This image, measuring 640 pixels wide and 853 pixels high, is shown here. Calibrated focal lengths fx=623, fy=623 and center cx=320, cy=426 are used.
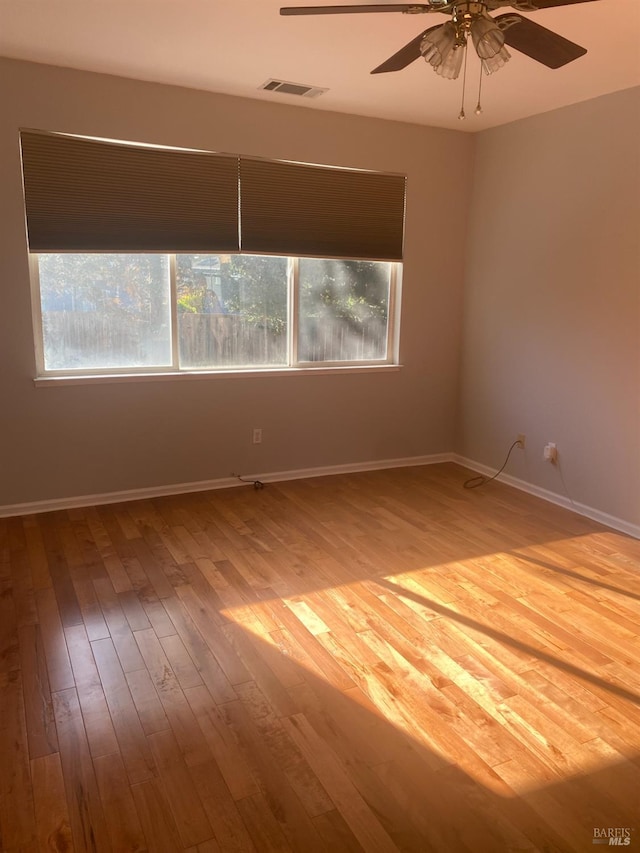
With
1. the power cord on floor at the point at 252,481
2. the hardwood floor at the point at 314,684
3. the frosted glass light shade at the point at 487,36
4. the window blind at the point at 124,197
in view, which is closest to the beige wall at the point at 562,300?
the hardwood floor at the point at 314,684

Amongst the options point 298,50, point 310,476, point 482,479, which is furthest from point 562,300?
point 298,50

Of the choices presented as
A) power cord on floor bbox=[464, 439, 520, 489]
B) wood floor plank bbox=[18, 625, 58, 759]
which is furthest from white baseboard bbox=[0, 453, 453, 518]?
wood floor plank bbox=[18, 625, 58, 759]

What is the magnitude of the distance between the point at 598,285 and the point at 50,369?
3539 millimetres

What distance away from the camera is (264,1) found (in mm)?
2596

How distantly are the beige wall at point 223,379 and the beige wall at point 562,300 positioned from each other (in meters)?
0.31

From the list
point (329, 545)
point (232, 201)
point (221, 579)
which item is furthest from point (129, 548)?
point (232, 201)

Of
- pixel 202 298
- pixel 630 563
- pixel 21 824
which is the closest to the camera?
pixel 21 824

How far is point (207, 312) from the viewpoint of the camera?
4.33 meters

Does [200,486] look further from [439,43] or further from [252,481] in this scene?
[439,43]

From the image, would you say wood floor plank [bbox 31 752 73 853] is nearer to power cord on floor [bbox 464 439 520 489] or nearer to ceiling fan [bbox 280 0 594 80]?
ceiling fan [bbox 280 0 594 80]

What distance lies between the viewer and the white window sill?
392 centimetres

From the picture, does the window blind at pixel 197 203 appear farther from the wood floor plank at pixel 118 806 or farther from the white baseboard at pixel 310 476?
the wood floor plank at pixel 118 806

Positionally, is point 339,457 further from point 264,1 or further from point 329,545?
point 264,1

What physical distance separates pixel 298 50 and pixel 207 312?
1.75 metres
